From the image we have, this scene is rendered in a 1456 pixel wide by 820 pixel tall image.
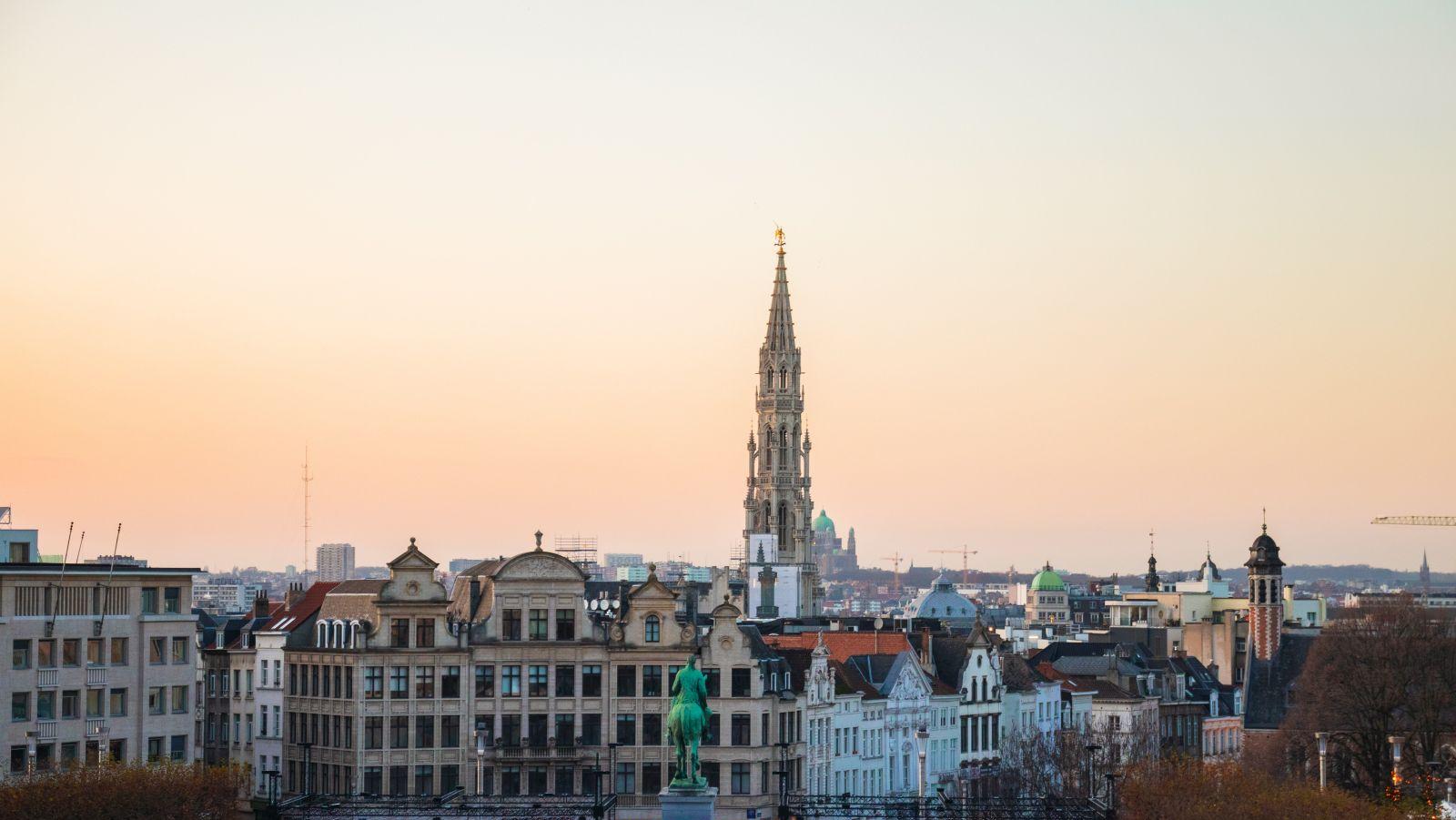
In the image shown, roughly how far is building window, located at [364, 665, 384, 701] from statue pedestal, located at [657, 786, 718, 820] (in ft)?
120

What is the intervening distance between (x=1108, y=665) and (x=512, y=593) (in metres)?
70.1

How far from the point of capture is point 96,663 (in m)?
119

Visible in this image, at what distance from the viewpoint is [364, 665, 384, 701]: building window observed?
136 metres

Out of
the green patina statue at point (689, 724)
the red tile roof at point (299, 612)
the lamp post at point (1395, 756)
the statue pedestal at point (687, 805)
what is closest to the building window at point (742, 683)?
the red tile roof at point (299, 612)

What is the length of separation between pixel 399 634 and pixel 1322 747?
46.9m

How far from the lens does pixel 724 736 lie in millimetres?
139750

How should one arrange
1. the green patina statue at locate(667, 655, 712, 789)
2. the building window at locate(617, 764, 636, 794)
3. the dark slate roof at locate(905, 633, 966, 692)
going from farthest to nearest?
the dark slate roof at locate(905, 633, 966, 692)
the building window at locate(617, 764, 636, 794)
the green patina statue at locate(667, 655, 712, 789)

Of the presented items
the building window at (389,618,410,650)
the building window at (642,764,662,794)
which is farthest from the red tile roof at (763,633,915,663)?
the building window at (389,618,410,650)

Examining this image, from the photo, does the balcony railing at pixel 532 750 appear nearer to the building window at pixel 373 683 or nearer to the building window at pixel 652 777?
the building window at pixel 652 777

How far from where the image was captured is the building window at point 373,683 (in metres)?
136

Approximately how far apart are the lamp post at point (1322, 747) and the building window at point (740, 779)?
28811mm

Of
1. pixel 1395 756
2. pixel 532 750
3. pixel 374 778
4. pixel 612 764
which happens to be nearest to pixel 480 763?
pixel 532 750

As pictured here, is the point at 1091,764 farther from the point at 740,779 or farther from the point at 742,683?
the point at 742,683

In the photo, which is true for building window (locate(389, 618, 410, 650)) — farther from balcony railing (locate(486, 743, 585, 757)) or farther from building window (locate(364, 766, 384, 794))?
balcony railing (locate(486, 743, 585, 757))
